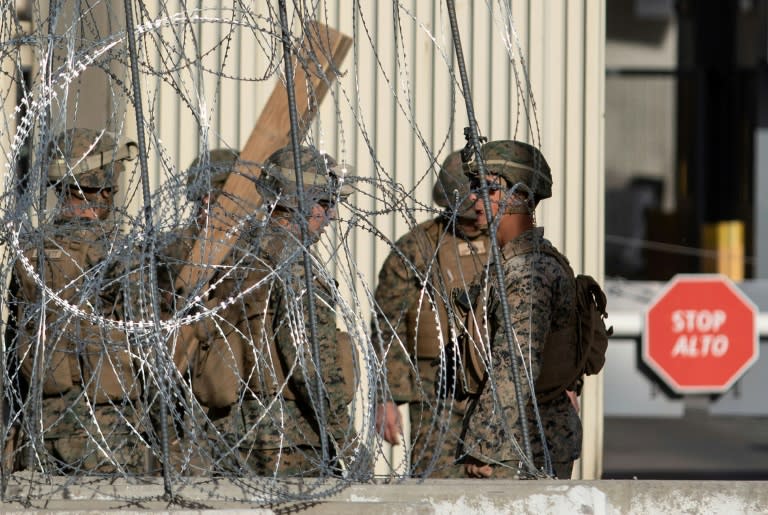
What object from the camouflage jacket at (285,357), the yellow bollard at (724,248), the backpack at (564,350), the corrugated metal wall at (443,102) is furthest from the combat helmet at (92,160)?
the yellow bollard at (724,248)

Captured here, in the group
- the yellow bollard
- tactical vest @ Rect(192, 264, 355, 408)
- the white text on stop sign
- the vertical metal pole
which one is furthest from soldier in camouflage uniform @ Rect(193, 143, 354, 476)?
the yellow bollard

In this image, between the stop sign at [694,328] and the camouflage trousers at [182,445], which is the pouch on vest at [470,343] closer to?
the camouflage trousers at [182,445]

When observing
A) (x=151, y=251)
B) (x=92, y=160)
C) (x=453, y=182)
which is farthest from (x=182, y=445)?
(x=453, y=182)

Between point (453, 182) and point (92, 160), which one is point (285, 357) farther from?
point (453, 182)

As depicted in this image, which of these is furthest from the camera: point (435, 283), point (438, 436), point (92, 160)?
point (435, 283)

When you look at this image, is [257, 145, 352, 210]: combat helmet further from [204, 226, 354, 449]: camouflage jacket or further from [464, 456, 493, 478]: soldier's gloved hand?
[464, 456, 493, 478]: soldier's gloved hand

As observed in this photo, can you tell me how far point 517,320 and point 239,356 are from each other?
837mm

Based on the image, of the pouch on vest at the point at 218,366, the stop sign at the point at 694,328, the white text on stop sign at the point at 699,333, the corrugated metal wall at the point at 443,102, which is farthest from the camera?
the stop sign at the point at 694,328

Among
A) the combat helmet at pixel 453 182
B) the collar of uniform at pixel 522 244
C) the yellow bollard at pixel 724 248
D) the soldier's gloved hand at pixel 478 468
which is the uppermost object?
the combat helmet at pixel 453 182

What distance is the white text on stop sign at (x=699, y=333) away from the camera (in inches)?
365

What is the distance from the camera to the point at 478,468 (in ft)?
13.6

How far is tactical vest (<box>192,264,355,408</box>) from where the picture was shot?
442 centimetres

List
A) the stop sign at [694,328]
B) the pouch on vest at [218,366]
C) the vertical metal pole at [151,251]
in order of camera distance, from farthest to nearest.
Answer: the stop sign at [694,328], the pouch on vest at [218,366], the vertical metal pole at [151,251]

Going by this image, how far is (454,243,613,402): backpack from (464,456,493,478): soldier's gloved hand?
0.88 feet
